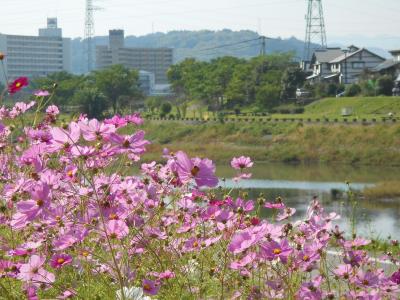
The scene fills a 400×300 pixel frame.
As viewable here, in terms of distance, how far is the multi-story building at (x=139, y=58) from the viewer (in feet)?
445

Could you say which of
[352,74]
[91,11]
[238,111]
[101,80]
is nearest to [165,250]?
[238,111]

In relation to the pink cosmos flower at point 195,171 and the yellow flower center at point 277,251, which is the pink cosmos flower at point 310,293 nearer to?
the yellow flower center at point 277,251

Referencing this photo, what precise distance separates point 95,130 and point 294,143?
117 ft

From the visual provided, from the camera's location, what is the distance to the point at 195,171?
1.91m

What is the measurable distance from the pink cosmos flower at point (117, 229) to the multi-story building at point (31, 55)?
94.5m

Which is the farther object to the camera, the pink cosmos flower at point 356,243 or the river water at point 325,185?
the river water at point 325,185

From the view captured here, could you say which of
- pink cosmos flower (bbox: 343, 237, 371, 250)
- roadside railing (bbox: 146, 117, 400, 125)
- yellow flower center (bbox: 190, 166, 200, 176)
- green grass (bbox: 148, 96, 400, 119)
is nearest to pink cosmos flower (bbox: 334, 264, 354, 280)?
pink cosmos flower (bbox: 343, 237, 371, 250)

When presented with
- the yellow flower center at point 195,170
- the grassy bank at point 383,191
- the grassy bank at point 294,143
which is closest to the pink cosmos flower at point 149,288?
the yellow flower center at point 195,170

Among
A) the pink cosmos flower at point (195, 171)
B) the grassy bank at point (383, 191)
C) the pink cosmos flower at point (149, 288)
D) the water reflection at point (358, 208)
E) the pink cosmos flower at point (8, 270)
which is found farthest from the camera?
the grassy bank at point (383, 191)

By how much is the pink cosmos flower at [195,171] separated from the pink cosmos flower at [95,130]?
251 millimetres

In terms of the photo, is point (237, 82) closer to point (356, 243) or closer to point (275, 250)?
point (356, 243)

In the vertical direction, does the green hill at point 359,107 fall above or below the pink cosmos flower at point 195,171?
below

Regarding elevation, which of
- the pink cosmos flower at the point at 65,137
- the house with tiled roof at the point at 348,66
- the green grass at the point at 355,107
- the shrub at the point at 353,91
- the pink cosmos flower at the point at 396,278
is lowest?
the green grass at the point at 355,107

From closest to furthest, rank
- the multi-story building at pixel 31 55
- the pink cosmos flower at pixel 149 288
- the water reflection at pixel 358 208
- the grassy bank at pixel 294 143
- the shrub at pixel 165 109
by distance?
1. the pink cosmos flower at pixel 149 288
2. the water reflection at pixel 358 208
3. the grassy bank at pixel 294 143
4. the shrub at pixel 165 109
5. the multi-story building at pixel 31 55
